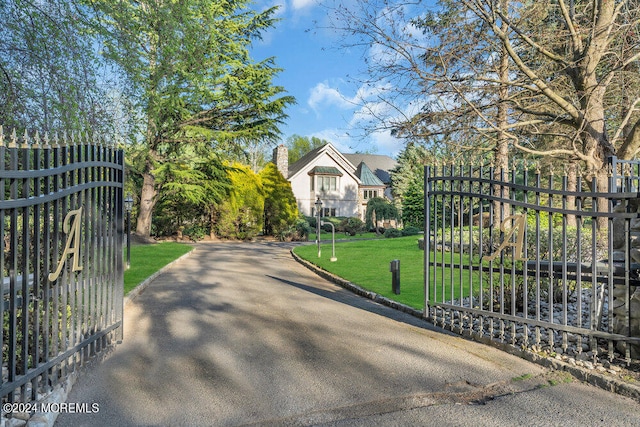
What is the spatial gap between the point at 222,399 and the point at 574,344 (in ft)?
14.3

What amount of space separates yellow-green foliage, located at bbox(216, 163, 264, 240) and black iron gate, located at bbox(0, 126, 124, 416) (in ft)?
77.5

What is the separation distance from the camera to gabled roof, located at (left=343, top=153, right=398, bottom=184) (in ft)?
200

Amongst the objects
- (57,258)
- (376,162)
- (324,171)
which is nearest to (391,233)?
(324,171)

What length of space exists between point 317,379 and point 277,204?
2767 centimetres

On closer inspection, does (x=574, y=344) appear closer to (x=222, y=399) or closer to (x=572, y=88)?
(x=222, y=399)

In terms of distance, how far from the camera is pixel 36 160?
3.53 m

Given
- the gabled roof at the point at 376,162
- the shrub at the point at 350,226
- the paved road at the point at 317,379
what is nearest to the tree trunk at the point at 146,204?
the shrub at the point at 350,226

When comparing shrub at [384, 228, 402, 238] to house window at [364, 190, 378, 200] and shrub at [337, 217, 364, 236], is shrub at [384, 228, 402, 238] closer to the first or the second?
shrub at [337, 217, 364, 236]

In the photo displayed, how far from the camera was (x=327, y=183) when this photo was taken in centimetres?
4475

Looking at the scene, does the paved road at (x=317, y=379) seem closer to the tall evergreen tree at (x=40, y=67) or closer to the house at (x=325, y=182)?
the tall evergreen tree at (x=40, y=67)

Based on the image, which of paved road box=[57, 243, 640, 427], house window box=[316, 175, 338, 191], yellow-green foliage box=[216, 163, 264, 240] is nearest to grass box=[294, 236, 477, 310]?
paved road box=[57, 243, 640, 427]

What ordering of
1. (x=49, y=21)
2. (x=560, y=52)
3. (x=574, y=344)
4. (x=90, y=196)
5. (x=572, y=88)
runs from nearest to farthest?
1. (x=90, y=196)
2. (x=574, y=344)
3. (x=49, y=21)
4. (x=572, y=88)
5. (x=560, y=52)

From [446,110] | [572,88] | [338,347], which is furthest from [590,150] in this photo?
[338,347]

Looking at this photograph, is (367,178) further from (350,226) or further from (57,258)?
(57,258)
